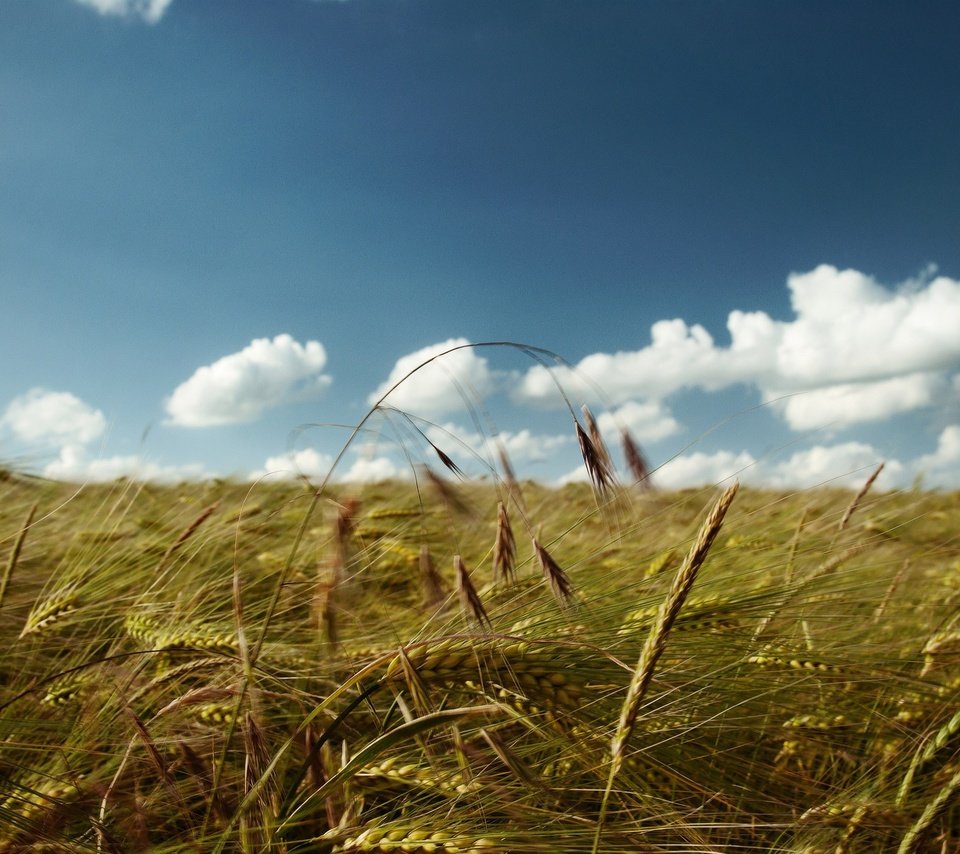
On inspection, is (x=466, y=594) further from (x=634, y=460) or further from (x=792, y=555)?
(x=792, y=555)

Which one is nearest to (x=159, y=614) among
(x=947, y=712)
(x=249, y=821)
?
(x=249, y=821)

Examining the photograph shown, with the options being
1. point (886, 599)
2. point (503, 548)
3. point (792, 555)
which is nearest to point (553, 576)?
point (503, 548)

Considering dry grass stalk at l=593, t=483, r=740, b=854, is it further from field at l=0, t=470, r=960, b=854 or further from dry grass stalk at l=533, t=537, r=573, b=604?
dry grass stalk at l=533, t=537, r=573, b=604

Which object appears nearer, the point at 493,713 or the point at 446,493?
the point at 446,493

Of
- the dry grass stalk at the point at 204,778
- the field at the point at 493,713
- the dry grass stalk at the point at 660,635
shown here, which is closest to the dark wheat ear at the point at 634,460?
the field at the point at 493,713

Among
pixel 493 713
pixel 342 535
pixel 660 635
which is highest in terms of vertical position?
pixel 342 535

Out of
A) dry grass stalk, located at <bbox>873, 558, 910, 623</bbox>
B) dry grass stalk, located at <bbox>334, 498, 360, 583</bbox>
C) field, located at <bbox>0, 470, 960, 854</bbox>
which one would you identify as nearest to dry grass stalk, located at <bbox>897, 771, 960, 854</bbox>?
field, located at <bbox>0, 470, 960, 854</bbox>

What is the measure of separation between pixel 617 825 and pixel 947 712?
0.98 meters

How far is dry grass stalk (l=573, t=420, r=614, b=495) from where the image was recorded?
1.10m

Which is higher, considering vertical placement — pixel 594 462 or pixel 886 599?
pixel 594 462

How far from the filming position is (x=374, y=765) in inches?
45.6

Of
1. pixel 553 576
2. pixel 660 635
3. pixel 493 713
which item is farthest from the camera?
pixel 493 713

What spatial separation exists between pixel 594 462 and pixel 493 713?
0.46 m

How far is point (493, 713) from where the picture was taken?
1.22m
